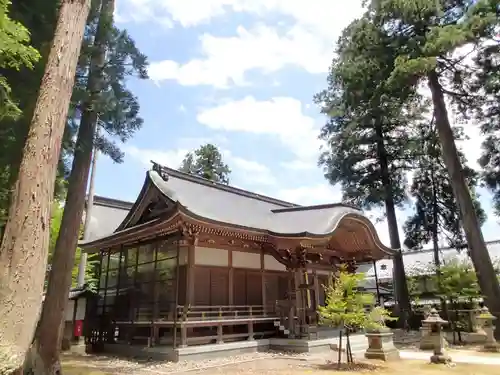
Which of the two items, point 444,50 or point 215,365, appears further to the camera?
point 444,50

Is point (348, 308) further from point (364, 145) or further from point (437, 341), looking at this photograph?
point (364, 145)

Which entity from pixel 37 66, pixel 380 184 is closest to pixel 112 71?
pixel 37 66

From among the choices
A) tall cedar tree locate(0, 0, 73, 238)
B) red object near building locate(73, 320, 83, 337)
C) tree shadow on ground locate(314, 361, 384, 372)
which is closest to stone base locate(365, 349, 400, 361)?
tree shadow on ground locate(314, 361, 384, 372)

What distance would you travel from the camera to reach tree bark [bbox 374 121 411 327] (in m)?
20.6

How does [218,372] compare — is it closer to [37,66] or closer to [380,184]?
[37,66]

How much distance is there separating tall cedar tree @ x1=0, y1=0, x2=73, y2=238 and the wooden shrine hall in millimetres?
3785

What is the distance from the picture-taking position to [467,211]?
1599cm

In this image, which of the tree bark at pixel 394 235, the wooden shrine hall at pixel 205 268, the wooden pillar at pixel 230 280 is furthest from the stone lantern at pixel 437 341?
the tree bark at pixel 394 235

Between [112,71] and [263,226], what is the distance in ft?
23.2

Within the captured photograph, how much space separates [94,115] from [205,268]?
18.5 feet

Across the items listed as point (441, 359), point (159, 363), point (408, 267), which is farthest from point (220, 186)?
point (408, 267)

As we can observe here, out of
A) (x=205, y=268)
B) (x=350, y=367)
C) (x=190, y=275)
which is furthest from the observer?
(x=205, y=268)

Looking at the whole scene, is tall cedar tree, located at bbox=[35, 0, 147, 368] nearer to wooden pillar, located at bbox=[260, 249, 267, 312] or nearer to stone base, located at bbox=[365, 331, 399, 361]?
wooden pillar, located at bbox=[260, 249, 267, 312]

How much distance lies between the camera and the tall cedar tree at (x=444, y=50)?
14477 mm
